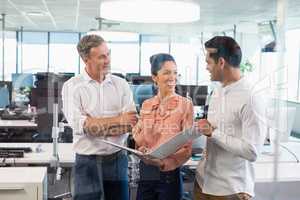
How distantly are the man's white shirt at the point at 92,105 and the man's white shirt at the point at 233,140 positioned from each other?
53 cm

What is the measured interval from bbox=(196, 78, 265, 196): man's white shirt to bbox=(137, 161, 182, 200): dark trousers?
134 mm

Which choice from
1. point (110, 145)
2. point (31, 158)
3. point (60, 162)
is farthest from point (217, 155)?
point (31, 158)

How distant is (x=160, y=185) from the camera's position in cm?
201

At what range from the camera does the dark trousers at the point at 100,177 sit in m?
2.15

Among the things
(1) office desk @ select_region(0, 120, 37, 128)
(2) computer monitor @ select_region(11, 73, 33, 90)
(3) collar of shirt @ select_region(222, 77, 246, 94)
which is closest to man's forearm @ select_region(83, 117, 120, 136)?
(3) collar of shirt @ select_region(222, 77, 246, 94)

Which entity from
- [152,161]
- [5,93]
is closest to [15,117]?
[5,93]

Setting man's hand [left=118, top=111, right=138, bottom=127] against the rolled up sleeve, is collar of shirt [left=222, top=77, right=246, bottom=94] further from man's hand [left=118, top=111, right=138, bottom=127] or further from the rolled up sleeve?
the rolled up sleeve

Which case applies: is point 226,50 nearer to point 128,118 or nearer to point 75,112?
point 128,118

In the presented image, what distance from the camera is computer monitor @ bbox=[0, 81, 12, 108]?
5.24 m

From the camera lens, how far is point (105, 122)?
2.05 meters

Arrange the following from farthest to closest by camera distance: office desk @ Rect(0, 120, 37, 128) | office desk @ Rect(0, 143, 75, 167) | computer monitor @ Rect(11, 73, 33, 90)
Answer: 1. computer monitor @ Rect(11, 73, 33, 90)
2. office desk @ Rect(0, 120, 37, 128)
3. office desk @ Rect(0, 143, 75, 167)

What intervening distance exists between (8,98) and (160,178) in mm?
3931

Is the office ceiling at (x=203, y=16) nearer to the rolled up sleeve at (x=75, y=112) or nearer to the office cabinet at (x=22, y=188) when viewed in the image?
the rolled up sleeve at (x=75, y=112)

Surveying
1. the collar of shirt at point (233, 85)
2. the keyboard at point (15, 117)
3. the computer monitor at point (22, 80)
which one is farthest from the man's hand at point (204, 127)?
the computer monitor at point (22, 80)
